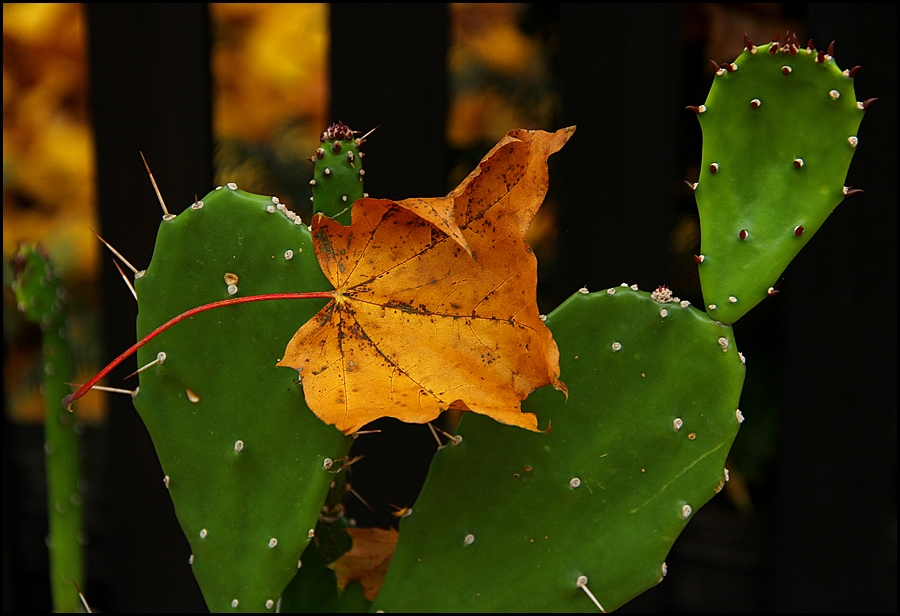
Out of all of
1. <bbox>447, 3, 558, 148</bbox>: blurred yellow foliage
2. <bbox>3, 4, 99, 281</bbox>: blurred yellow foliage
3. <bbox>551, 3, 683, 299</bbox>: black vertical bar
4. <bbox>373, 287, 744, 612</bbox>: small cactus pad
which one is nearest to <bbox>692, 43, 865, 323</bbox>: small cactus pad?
<bbox>373, 287, 744, 612</bbox>: small cactus pad

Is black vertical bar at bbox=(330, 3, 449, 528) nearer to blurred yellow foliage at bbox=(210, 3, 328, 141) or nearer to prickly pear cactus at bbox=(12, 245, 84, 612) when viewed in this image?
prickly pear cactus at bbox=(12, 245, 84, 612)

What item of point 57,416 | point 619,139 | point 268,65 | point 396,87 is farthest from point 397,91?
point 268,65

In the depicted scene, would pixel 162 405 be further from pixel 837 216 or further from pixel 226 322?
pixel 837 216

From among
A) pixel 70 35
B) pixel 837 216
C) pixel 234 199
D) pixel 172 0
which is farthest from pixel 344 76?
pixel 70 35

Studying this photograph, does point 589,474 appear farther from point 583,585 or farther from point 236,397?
point 236,397

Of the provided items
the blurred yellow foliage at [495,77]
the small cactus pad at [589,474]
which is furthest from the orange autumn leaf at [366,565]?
the blurred yellow foliage at [495,77]

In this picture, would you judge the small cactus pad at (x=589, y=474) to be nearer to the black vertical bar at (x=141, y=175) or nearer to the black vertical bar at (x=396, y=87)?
the black vertical bar at (x=396, y=87)

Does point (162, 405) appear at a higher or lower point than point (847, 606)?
higher

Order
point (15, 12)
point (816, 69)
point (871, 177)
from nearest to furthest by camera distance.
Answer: point (816, 69), point (871, 177), point (15, 12)
